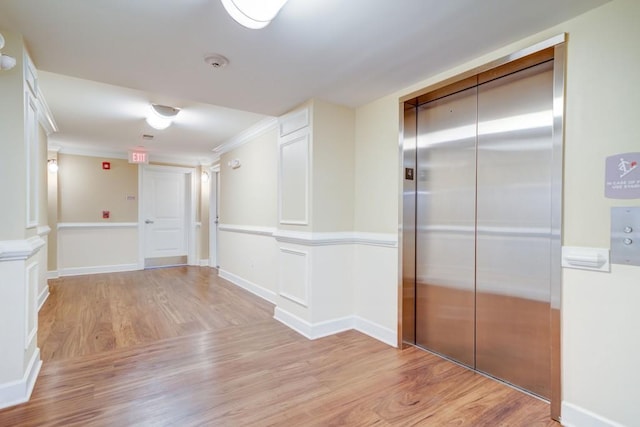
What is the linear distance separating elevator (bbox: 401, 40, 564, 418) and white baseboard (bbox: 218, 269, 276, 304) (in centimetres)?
200

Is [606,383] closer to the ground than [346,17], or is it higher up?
closer to the ground

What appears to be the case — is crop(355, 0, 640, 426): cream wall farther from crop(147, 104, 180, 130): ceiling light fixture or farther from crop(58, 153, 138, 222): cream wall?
crop(58, 153, 138, 222): cream wall

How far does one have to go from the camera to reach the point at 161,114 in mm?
3643

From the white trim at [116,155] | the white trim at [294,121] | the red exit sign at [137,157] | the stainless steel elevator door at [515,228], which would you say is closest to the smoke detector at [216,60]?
the white trim at [294,121]

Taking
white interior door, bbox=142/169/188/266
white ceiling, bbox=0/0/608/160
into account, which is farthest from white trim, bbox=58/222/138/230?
white ceiling, bbox=0/0/608/160

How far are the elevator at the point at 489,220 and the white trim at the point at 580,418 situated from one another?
→ 1.9 inches

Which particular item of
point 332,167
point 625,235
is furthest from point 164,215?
point 625,235

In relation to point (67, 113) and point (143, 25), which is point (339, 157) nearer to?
point (143, 25)

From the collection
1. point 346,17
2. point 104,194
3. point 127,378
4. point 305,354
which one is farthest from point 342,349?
point 104,194

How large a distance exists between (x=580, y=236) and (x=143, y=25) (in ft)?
9.06

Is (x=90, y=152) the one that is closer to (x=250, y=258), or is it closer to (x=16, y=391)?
(x=250, y=258)

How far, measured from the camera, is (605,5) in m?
1.66

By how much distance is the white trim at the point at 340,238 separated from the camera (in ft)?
9.56

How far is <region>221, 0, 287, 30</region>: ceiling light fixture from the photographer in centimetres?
148
